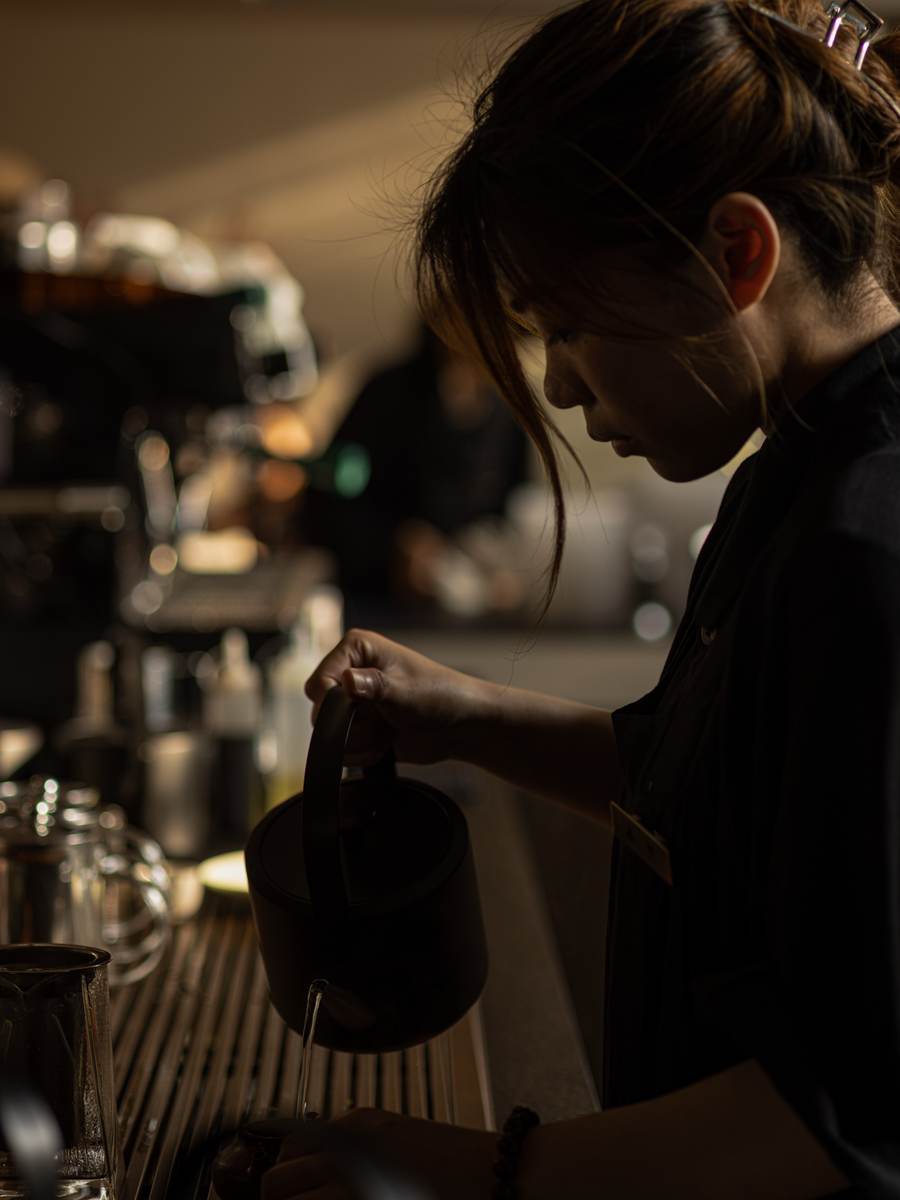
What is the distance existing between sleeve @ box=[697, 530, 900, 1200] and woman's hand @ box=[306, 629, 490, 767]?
1.09ft

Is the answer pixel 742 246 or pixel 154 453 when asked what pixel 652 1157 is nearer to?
pixel 742 246

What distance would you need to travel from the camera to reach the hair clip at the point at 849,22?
57 cm

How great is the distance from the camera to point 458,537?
3.60 m

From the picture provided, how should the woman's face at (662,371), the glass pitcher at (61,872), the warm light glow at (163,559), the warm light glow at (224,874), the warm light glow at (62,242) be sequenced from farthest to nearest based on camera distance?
the warm light glow at (163,559)
the warm light glow at (62,242)
the warm light glow at (224,874)
the glass pitcher at (61,872)
the woman's face at (662,371)

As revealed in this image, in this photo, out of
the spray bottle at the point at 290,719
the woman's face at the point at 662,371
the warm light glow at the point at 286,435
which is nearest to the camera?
the woman's face at the point at 662,371

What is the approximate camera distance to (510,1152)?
49 cm

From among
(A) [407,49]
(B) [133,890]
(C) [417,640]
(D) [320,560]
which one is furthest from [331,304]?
(B) [133,890]

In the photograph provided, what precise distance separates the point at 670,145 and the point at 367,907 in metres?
0.41

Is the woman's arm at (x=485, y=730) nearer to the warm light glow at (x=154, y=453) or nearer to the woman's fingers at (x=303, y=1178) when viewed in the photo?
the woman's fingers at (x=303, y=1178)

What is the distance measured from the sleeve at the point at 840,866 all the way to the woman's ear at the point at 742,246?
5.8 inches

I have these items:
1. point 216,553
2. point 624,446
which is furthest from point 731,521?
point 216,553

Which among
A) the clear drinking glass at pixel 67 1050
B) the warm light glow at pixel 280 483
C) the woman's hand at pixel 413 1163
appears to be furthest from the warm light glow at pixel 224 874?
the warm light glow at pixel 280 483

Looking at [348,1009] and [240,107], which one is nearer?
[348,1009]

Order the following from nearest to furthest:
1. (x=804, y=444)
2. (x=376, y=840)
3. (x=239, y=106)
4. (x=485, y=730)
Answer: (x=804, y=444), (x=376, y=840), (x=485, y=730), (x=239, y=106)
